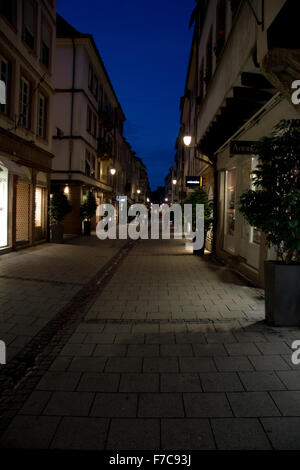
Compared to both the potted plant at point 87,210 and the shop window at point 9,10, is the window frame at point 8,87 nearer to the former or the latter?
the shop window at point 9,10

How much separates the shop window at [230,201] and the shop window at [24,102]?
8.69m

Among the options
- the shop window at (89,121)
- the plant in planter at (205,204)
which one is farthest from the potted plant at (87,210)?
the plant in planter at (205,204)

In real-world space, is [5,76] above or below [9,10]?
below

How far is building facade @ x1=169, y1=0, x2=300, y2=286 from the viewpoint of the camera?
5680 millimetres

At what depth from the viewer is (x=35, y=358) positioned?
4.36 metres

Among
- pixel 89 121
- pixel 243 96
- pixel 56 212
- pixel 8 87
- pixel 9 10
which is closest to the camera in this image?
pixel 243 96

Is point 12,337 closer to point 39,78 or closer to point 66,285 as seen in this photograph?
point 66,285

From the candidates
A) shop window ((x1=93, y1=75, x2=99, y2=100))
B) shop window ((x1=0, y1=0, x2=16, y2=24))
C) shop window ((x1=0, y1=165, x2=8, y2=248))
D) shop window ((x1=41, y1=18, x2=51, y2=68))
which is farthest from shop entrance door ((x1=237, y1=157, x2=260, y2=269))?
shop window ((x1=93, y1=75, x2=99, y2=100))

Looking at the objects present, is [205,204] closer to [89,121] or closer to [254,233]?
[254,233]

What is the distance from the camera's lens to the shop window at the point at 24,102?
573 inches

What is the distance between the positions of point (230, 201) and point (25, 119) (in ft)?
30.9

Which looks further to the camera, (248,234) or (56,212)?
(56,212)

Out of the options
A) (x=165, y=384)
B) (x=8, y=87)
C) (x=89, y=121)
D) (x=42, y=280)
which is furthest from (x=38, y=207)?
(x=165, y=384)
